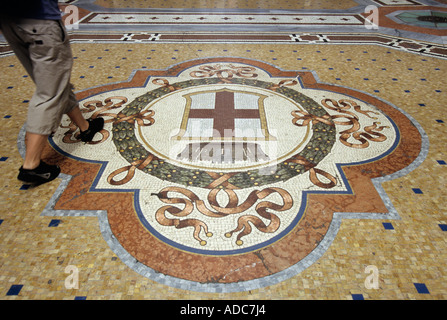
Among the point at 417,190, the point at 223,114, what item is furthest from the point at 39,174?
the point at 417,190

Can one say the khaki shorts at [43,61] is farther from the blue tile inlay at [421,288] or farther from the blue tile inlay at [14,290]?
the blue tile inlay at [421,288]

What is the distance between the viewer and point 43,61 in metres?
1.76

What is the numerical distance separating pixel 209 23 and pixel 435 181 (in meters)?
4.58

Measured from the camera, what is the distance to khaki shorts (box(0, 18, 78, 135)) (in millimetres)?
1689

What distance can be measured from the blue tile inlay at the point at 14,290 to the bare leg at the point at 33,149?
797 millimetres

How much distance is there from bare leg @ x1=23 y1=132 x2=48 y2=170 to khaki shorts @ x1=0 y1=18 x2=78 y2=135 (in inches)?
1.5

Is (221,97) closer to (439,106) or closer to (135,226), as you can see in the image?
(135,226)

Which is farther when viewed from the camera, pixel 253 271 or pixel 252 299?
pixel 253 271

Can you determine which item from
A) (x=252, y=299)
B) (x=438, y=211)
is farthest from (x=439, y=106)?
(x=252, y=299)

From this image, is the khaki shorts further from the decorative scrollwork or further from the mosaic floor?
the decorative scrollwork

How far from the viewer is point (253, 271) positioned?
4.72 ft

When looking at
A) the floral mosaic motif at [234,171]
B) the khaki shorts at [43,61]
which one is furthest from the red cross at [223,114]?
the khaki shorts at [43,61]

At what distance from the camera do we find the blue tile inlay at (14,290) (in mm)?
1326

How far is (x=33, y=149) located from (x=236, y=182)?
131 centimetres
